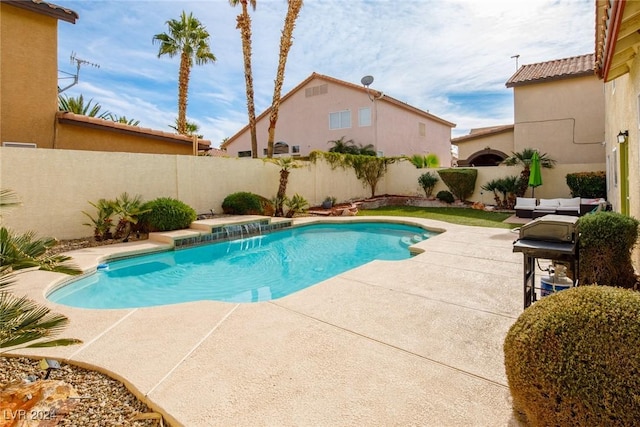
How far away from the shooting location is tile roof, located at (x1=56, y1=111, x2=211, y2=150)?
12.2m

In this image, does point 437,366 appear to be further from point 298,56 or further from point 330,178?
point 298,56

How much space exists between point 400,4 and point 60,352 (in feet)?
42.8

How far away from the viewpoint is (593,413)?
179 centimetres

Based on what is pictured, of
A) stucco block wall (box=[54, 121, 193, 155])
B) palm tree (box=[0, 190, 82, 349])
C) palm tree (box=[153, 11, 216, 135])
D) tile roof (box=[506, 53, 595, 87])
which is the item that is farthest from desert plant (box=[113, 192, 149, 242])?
tile roof (box=[506, 53, 595, 87])

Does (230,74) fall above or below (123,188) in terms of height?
above

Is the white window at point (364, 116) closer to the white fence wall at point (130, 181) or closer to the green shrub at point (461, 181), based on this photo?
the white fence wall at point (130, 181)

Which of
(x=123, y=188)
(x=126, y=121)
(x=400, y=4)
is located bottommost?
(x=123, y=188)

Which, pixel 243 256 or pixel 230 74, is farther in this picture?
pixel 230 74

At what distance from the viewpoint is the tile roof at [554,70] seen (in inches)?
710

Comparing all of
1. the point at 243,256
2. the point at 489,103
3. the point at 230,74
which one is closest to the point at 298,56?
the point at 230,74

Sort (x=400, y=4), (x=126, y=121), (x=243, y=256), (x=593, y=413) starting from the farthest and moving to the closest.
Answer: (x=126, y=121) → (x=400, y=4) → (x=243, y=256) → (x=593, y=413)

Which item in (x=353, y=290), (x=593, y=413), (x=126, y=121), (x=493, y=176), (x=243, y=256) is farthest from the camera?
(x=493, y=176)

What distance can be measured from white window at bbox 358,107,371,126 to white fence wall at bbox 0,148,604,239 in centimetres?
590

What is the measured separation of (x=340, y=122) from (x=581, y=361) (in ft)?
80.1
